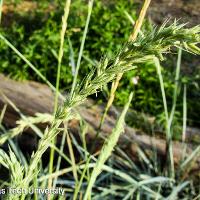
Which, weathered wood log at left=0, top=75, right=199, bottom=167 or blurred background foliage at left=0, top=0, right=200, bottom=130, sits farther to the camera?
blurred background foliage at left=0, top=0, right=200, bottom=130

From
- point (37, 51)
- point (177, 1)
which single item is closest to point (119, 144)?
point (37, 51)

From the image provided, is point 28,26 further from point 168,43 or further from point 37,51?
point 168,43

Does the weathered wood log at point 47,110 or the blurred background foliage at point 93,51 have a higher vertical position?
the blurred background foliage at point 93,51

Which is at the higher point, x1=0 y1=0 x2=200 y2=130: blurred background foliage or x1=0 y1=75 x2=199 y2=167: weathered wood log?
x1=0 y1=0 x2=200 y2=130: blurred background foliage

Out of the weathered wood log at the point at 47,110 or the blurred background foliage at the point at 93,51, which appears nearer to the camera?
the weathered wood log at the point at 47,110
